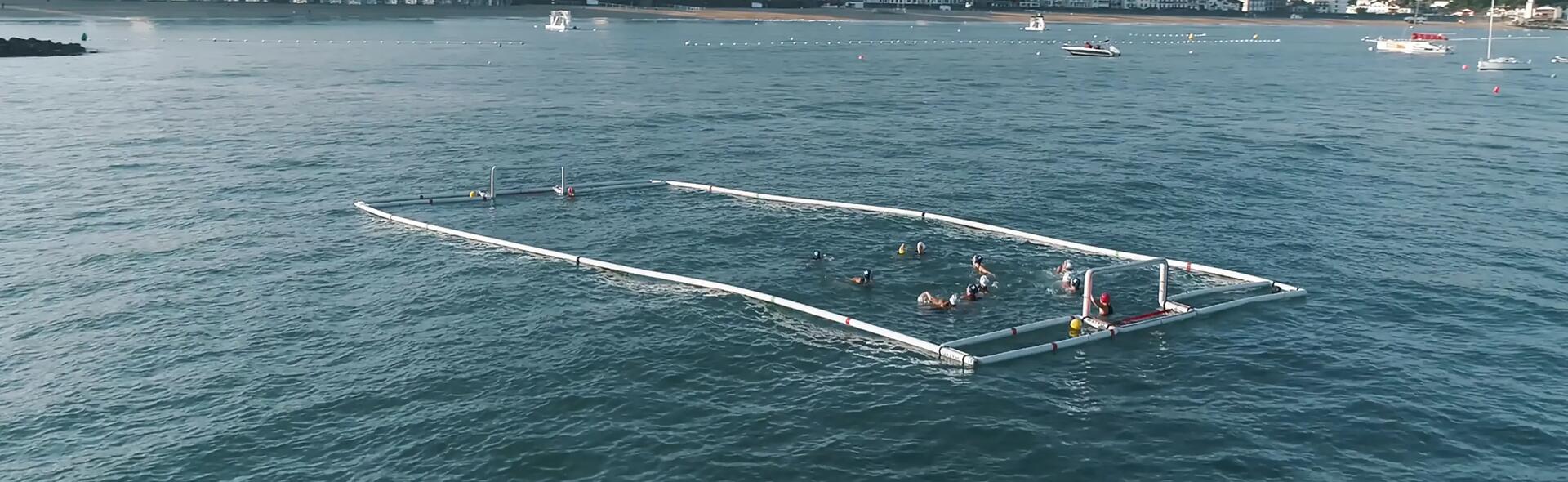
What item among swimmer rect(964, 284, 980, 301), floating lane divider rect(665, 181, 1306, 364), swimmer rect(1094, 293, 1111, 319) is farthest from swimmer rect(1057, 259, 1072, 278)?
swimmer rect(964, 284, 980, 301)

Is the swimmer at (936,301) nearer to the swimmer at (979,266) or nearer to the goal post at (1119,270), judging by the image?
the swimmer at (979,266)

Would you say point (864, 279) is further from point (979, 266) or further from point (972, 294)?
point (979, 266)

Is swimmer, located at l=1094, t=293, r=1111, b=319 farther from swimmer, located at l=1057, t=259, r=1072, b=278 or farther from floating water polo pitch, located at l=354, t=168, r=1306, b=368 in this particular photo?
swimmer, located at l=1057, t=259, r=1072, b=278

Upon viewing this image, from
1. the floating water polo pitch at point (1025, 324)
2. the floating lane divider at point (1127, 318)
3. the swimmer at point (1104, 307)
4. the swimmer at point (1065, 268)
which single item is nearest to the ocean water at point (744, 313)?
the floating lane divider at point (1127, 318)

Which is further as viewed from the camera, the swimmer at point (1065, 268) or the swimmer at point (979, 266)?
the swimmer at point (979, 266)

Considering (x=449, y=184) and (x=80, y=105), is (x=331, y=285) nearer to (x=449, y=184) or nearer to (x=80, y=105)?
(x=449, y=184)

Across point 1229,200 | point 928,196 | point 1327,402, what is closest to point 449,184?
point 928,196
